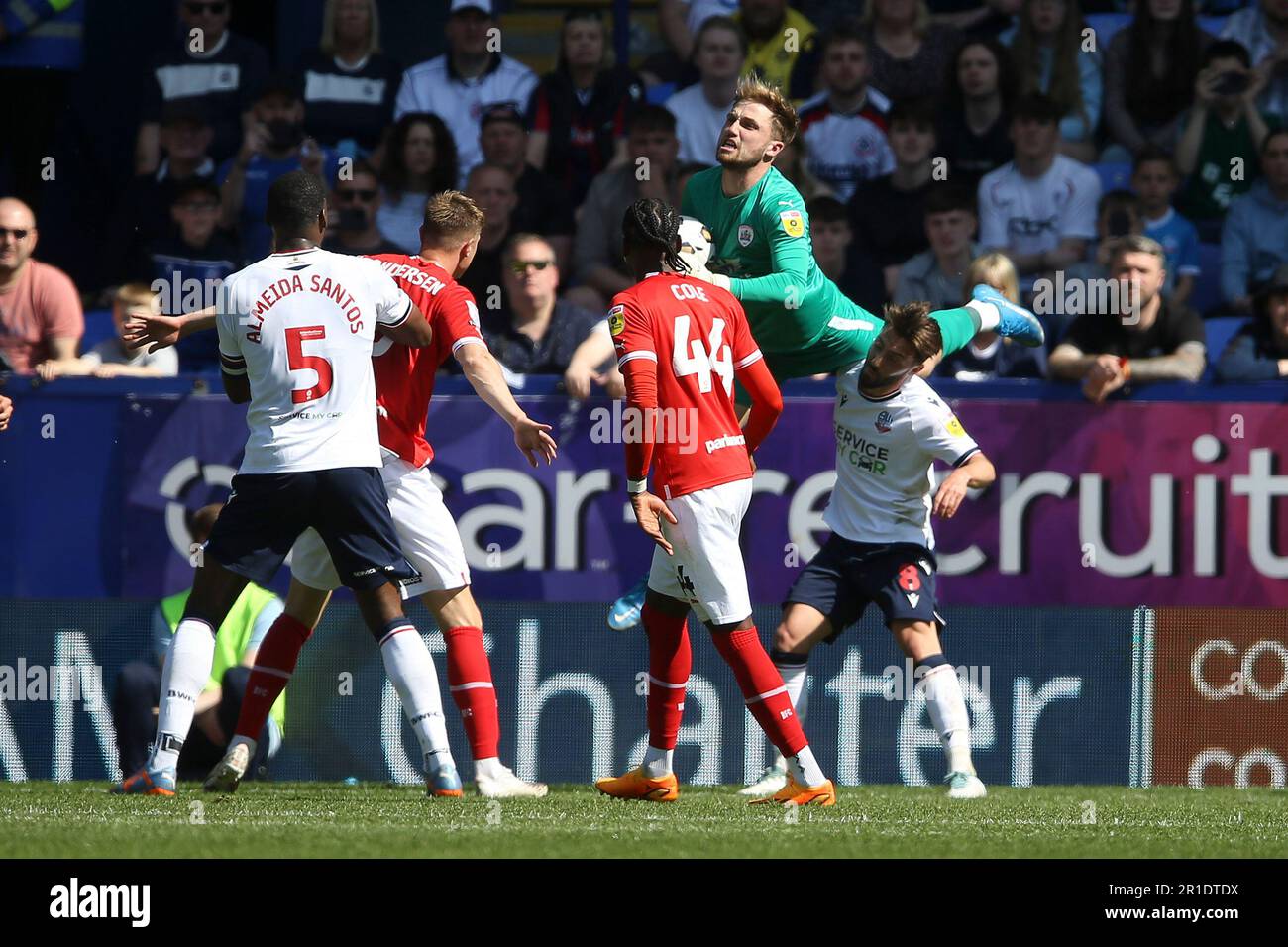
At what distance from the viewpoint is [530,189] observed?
10555 millimetres

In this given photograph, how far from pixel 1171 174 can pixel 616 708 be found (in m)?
4.78

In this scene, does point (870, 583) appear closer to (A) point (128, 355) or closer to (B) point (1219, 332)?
(B) point (1219, 332)

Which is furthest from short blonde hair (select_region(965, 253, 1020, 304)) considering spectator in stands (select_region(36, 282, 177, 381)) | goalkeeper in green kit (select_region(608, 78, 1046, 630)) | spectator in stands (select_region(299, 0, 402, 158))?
spectator in stands (select_region(299, 0, 402, 158))

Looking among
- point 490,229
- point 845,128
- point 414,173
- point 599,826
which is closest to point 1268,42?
point 845,128

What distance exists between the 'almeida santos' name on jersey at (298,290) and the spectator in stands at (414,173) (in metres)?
4.23

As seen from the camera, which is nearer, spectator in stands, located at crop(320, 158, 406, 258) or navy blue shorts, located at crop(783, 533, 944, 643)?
navy blue shorts, located at crop(783, 533, 944, 643)

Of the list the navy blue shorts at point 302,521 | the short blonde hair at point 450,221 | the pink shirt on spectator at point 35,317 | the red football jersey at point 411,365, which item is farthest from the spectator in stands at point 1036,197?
the navy blue shorts at point 302,521

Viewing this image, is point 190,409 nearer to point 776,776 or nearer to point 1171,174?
point 776,776

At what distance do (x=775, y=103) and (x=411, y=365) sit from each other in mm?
1768

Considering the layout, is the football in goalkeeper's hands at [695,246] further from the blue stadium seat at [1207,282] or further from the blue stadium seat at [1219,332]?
the blue stadium seat at [1207,282]

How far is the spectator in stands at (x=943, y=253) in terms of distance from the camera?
9961 millimetres

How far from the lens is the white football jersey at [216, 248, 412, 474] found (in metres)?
6.35

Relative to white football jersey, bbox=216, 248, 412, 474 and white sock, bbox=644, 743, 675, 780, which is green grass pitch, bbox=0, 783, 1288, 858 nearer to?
white sock, bbox=644, 743, 675, 780

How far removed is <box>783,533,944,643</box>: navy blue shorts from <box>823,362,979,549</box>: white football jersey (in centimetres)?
6
